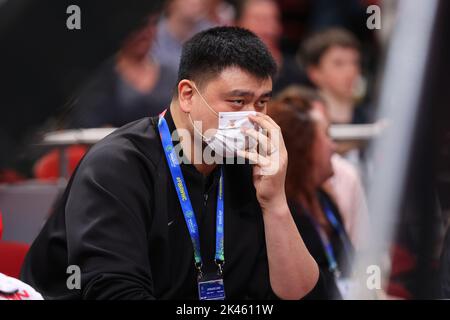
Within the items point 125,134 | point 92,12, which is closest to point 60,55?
point 92,12

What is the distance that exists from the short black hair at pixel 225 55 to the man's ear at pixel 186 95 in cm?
2

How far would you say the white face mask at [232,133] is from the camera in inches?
96.6

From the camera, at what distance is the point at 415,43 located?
4.01m

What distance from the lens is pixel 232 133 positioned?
2.46 metres

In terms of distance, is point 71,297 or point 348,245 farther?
point 348,245

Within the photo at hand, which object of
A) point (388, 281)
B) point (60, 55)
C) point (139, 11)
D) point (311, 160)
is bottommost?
point (388, 281)

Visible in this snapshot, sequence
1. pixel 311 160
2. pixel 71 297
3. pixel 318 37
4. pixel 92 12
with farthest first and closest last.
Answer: pixel 318 37, pixel 311 160, pixel 71 297, pixel 92 12

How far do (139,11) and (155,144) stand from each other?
0.41 meters

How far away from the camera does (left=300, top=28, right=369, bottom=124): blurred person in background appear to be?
5.10 metres

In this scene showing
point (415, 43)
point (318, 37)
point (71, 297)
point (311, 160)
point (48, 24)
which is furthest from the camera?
point (318, 37)

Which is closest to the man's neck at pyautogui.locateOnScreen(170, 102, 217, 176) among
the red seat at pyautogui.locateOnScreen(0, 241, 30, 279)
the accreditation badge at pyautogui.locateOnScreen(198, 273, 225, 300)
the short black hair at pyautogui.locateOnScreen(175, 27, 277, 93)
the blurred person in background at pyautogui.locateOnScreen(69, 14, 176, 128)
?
the short black hair at pyautogui.locateOnScreen(175, 27, 277, 93)

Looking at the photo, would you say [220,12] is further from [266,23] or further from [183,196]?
[183,196]

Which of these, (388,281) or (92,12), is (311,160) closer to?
(388,281)

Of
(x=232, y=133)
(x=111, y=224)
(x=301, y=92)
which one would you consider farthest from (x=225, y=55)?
(x=301, y=92)
